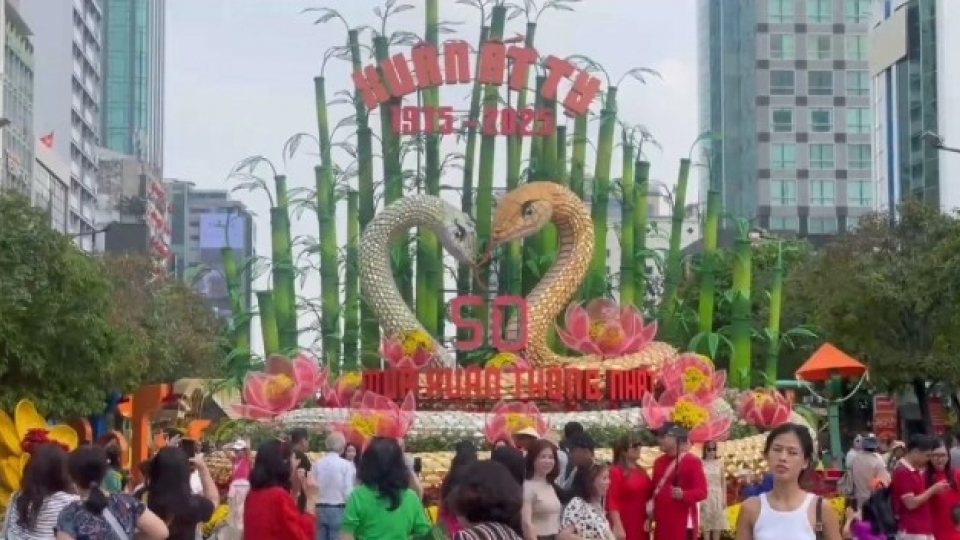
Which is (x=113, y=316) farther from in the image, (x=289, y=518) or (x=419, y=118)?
(x=289, y=518)

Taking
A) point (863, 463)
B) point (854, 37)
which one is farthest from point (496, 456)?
point (854, 37)

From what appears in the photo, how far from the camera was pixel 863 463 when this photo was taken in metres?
16.7

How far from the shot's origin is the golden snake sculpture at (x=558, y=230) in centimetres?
2795

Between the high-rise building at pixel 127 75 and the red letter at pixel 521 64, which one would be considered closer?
the red letter at pixel 521 64

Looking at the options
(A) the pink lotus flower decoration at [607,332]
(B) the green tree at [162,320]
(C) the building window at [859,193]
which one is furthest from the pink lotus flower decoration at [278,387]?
(C) the building window at [859,193]

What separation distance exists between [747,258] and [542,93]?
3.89 meters

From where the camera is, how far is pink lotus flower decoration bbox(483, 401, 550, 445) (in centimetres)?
2006

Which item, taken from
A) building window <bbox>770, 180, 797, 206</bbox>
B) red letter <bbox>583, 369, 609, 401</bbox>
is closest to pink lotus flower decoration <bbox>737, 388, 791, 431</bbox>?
red letter <bbox>583, 369, 609, 401</bbox>

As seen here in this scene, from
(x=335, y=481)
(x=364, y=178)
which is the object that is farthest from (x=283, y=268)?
(x=335, y=481)

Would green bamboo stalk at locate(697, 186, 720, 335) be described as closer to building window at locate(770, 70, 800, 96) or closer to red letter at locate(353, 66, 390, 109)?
red letter at locate(353, 66, 390, 109)

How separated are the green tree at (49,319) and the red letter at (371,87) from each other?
518cm

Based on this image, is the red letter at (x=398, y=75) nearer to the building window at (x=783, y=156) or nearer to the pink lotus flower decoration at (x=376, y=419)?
the pink lotus flower decoration at (x=376, y=419)

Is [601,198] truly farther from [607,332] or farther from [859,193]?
[859,193]

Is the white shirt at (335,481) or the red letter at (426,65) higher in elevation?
the red letter at (426,65)
